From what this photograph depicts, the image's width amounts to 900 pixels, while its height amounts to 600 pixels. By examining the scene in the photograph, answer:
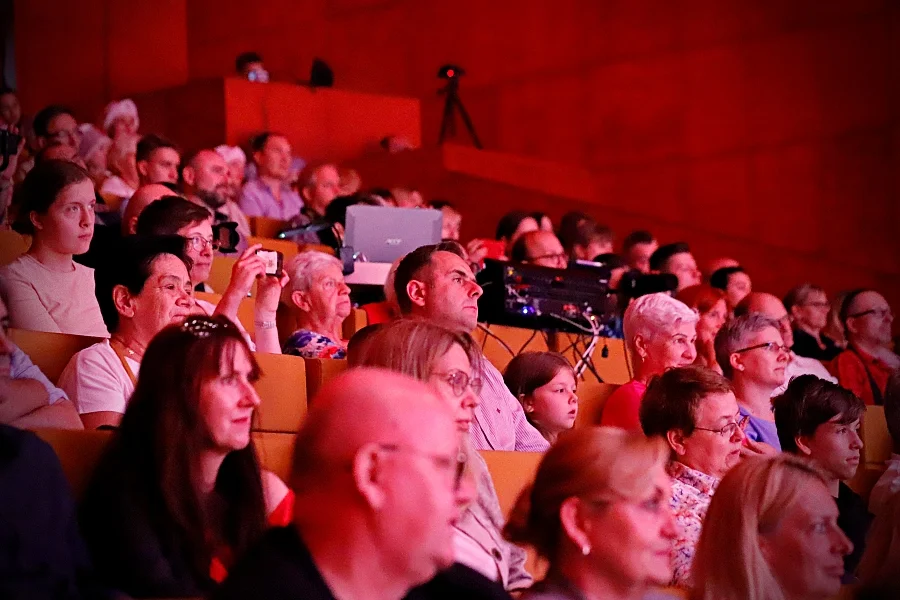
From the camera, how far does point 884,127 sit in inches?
265

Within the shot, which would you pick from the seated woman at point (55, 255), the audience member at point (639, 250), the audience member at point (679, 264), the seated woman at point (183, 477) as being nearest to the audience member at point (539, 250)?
the audience member at point (679, 264)

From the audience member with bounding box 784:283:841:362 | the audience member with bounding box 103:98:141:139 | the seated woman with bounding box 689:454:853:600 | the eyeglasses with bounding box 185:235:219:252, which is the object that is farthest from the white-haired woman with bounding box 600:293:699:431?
the audience member with bounding box 103:98:141:139

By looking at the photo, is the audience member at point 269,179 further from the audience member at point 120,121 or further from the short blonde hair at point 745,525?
the short blonde hair at point 745,525

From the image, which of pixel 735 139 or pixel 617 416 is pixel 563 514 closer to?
pixel 617 416

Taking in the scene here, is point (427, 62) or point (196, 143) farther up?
point (427, 62)

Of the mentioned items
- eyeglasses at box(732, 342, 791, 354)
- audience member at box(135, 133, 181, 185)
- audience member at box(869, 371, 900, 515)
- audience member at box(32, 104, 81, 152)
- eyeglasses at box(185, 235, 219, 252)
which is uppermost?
audience member at box(32, 104, 81, 152)

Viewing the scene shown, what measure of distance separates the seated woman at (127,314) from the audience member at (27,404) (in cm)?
20

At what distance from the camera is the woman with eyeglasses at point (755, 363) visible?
354cm

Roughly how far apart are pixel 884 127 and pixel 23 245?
4769mm

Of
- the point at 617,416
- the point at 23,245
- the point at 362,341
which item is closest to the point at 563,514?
the point at 362,341

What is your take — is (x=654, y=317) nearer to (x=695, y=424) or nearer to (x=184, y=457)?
(x=695, y=424)

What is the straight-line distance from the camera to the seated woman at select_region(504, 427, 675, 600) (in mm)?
1723

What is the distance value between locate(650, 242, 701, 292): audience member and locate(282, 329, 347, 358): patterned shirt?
82.1 inches

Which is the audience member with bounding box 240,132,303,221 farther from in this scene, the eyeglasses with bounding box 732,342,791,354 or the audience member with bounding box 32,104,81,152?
the eyeglasses with bounding box 732,342,791,354
